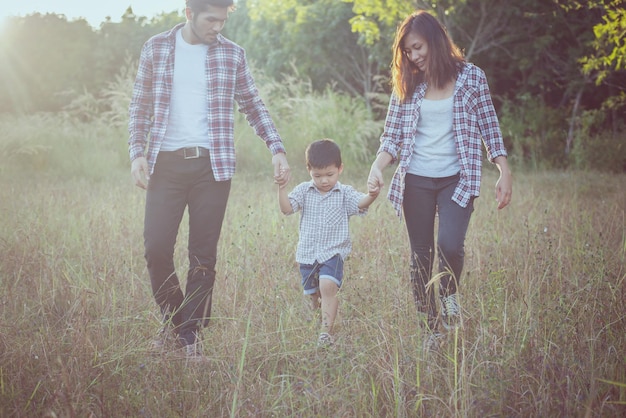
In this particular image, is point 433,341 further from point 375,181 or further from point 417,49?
point 417,49

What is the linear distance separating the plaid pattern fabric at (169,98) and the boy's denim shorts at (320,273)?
2.35ft

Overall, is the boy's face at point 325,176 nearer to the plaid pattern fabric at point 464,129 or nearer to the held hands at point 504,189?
the plaid pattern fabric at point 464,129

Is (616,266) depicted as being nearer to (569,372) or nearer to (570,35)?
(569,372)

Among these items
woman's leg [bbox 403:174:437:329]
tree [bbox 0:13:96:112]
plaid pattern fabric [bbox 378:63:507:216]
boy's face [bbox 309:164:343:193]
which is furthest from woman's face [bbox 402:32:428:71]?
tree [bbox 0:13:96:112]

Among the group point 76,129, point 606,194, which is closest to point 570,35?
point 606,194

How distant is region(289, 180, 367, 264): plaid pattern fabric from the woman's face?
2.64ft

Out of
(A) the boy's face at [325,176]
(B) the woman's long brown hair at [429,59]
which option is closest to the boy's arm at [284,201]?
(A) the boy's face at [325,176]

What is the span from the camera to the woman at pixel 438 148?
352 centimetres

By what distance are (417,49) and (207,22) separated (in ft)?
3.78

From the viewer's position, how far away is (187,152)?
3654mm

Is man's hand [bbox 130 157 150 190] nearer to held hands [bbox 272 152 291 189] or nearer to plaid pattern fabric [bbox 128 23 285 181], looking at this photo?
plaid pattern fabric [bbox 128 23 285 181]

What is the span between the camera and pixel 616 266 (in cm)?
462

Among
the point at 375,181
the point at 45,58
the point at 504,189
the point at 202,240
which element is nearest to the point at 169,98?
the point at 202,240

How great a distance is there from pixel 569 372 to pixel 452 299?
84 centimetres
